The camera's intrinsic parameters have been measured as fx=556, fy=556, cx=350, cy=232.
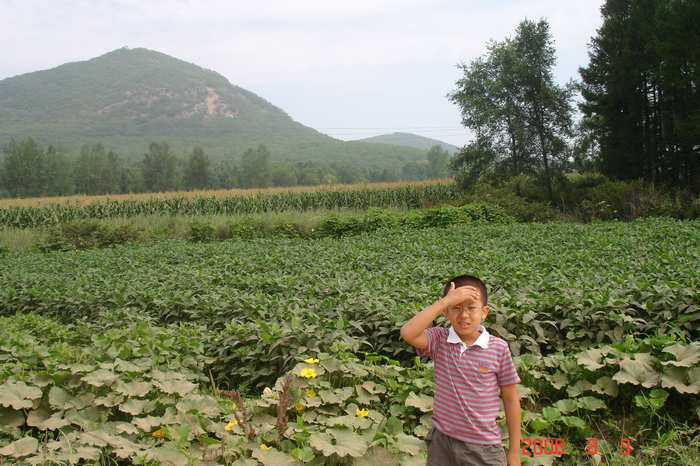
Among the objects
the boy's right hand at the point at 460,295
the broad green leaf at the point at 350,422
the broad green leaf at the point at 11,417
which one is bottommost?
the broad green leaf at the point at 11,417

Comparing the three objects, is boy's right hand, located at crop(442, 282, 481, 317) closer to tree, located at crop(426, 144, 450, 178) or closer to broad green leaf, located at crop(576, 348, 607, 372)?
broad green leaf, located at crop(576, 348, 607, 372)

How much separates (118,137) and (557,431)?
142 m

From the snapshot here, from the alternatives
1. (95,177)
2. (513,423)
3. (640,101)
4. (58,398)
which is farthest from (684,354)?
(95,177)

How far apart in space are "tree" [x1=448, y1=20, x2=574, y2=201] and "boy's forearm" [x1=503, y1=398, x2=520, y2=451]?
29.0m

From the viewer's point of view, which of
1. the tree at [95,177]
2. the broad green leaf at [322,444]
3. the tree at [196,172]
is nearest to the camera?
the broad green leaf at [322,444]

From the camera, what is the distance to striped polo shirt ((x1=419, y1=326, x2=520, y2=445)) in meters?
2.38

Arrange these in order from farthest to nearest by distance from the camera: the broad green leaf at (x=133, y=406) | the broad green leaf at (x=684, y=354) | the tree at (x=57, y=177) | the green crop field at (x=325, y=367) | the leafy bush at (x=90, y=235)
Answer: the tree at (x=57, y=177)
the leafy bush at (x=90, y=235)
the broad green leaf at (x=684, y=354)
the broad green leaf at (x=133, y=406)
the green crop field at (x=325, y=367)

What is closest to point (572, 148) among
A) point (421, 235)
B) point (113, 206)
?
point (421, 235)

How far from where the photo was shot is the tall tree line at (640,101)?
25.7 metres

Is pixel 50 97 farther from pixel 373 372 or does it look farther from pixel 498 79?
pixel 373 372

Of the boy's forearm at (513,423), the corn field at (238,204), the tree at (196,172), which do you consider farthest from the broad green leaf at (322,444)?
the tree at (196,172)

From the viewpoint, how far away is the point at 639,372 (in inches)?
150

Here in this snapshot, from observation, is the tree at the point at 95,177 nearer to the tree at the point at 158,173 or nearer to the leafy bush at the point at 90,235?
the tree at the point at 158,173

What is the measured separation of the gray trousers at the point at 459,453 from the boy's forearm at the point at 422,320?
0.46 meters
